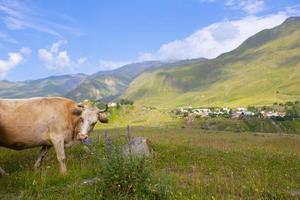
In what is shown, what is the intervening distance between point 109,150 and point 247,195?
3813 millimetres

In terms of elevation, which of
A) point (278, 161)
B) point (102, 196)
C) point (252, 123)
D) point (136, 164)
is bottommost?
point (252, 123)

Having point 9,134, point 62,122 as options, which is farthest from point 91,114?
point 9,134

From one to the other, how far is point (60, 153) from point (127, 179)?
4.82 m

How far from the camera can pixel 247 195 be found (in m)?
11.1

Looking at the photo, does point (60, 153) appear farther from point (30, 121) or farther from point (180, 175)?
point (180, 175)

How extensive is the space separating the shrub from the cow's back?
4.71 metres

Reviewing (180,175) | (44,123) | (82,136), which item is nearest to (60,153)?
(82,136)

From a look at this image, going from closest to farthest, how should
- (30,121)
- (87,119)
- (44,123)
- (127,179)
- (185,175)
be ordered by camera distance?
(127,179) → (185,175) → (30,121) → (44,123) → (87,119)

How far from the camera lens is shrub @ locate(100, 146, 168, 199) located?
10.1 m

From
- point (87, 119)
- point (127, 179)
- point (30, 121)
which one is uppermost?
point (30, 121)

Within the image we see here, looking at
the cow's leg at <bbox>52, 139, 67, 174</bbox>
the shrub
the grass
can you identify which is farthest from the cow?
the shrub

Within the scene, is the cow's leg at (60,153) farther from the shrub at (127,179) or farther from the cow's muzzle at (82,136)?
the shrub at (127,179)

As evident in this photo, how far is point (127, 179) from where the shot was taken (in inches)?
407

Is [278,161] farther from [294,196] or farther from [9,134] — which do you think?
[9,134]
